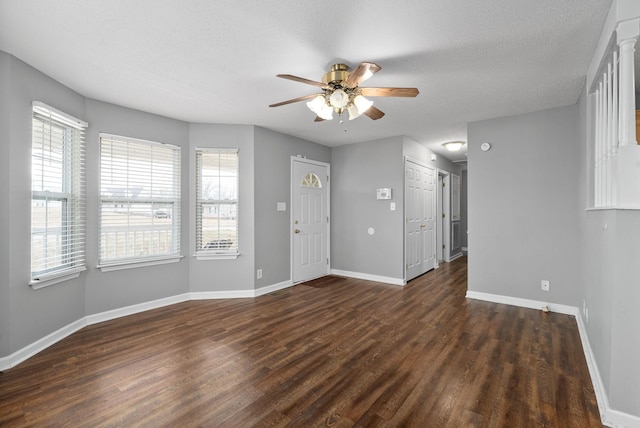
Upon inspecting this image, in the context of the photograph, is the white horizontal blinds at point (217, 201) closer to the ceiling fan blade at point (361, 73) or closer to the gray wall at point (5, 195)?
the gray wall at point (5, 195)

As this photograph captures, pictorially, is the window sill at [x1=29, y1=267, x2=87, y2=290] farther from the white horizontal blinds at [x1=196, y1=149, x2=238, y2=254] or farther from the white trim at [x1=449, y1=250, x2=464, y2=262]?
the white trim at [x1=449, y1=250, x2=464, y2=262]

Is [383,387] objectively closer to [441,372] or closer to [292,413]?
[441,372]

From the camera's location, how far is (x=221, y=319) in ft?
11.0

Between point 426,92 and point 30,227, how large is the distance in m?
3.94

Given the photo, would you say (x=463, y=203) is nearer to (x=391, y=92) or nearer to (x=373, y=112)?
(x=373, y=112)

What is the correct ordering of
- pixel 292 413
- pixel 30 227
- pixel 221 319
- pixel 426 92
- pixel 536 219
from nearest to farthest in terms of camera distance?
pixel 292 413 < pixel 30 227 < pixel 426 92 < pixel 221 319 < pixel 536 219

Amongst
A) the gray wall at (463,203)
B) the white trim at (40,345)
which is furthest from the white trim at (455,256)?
the white trim at (40,345)

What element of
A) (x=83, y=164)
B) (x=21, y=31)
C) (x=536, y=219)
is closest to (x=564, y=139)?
(x=536, y=219)

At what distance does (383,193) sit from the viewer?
5035mm

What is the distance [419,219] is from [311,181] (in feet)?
7.13

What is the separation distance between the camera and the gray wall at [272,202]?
14.2 ft

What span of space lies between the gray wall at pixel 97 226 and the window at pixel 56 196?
0.11m

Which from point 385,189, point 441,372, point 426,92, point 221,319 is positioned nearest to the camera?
point 441,372

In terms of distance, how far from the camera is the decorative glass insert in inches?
203
